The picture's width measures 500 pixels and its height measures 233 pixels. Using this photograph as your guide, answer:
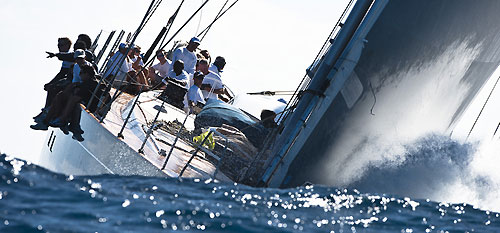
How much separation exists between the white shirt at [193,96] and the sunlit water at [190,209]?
3998 mm

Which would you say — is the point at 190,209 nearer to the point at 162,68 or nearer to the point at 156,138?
the point at 156,138

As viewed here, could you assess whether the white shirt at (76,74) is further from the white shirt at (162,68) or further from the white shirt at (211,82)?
the white shirt at (162,68)

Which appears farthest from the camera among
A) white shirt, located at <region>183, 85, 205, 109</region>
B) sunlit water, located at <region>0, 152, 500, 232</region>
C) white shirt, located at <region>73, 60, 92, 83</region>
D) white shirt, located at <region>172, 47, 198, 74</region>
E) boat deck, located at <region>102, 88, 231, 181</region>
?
white shirt, located at <region>172, 47, 198, 74</region>

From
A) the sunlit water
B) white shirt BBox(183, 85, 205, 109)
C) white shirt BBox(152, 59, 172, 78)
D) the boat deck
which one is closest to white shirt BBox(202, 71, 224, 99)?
white shirt BBox(183, 85, 205, 109)

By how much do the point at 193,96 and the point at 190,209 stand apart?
5853 mm

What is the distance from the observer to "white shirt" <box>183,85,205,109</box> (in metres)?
11.0

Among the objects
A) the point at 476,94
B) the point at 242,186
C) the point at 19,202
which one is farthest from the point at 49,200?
the point at 476,94

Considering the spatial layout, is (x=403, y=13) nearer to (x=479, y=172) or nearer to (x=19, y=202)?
(x=479, y=172)

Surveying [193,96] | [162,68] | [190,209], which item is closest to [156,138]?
[193,96]

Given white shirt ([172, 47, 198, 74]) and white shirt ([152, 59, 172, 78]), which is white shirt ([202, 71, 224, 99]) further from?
white shirt ([152, 59, 172, 78])

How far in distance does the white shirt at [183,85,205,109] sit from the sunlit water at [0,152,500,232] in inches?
157

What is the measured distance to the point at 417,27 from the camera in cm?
821

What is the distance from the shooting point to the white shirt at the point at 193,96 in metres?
11.0

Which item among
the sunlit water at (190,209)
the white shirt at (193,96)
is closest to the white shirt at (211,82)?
the white shirt at (193,96)
